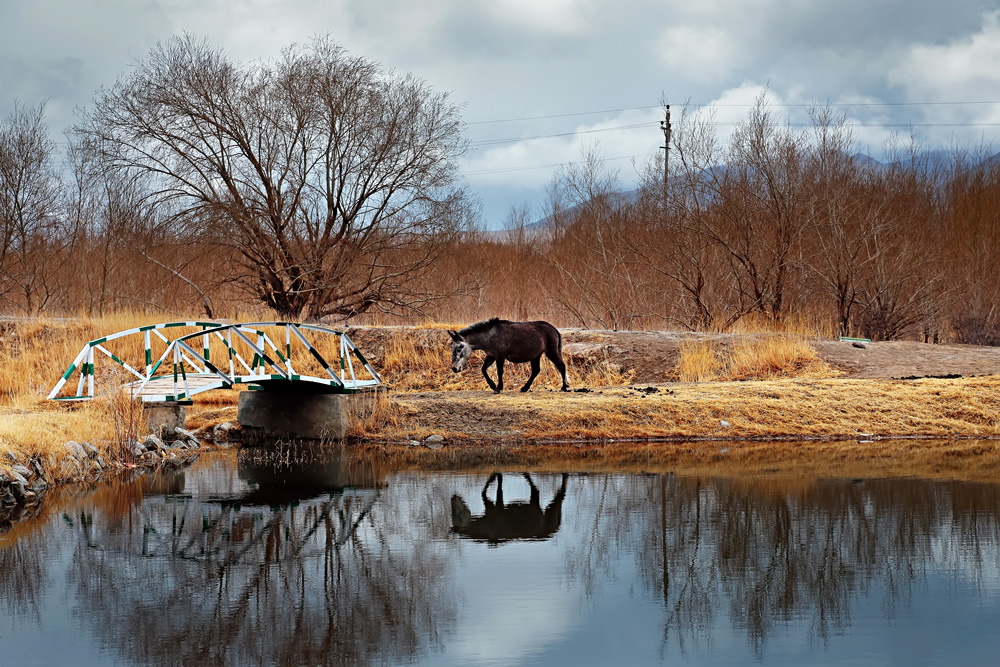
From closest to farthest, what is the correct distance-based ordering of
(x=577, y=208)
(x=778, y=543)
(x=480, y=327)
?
(x=778, y=543) → (x=480, y=327) → (x=577, y=208)

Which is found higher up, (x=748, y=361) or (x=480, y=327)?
(x=480, y=327)

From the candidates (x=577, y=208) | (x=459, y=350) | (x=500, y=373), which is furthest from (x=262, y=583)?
(x=577, y=208)

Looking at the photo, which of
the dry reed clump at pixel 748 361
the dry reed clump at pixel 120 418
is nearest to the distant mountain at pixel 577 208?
the dry reed clump at pixel 748 361

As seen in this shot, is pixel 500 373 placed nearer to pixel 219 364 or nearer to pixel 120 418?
pixel 120 418

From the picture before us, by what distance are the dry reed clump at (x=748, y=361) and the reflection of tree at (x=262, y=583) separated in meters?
8.97

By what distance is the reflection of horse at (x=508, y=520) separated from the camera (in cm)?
974

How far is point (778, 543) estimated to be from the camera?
9031 mm

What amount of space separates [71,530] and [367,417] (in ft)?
20.7

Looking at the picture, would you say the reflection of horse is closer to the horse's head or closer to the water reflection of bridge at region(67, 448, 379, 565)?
the water reflection of bridge at region(67, 448, 379, 565)

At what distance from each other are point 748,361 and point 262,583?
1291 centimetres

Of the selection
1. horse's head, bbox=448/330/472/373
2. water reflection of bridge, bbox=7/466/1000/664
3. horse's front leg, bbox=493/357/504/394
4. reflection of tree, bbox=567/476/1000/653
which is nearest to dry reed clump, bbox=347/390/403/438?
horse's head, bbox=448/330/472/373

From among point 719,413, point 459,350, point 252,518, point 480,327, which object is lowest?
point 252,518

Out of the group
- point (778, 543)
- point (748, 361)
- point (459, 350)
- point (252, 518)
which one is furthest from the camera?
point (748, 361)

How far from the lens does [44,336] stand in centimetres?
2152
